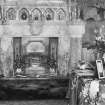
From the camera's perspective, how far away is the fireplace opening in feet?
14.5

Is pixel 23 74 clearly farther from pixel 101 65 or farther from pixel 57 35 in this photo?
pixel 101 65

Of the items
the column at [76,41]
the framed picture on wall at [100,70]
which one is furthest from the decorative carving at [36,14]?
the framed picture on wall at [100,70]

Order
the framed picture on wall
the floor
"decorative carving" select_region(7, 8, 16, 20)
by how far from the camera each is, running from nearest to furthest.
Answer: the framed picture on wall < "decorative carving" select_region(7, 8, 16, 20) < the floor

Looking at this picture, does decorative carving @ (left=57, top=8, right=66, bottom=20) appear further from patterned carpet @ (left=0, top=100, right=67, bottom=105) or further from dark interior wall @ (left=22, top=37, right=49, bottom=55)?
patterned carpet @ (left=0, top=100, right=67, bottom=105)

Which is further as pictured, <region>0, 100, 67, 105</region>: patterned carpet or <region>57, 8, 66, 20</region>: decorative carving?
<region>0, 100, 67, 105</region>: patterned carpet

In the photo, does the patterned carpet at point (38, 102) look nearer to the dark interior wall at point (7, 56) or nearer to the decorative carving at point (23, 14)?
the dark interior wall at point (7, 56)

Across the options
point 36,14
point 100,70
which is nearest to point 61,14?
point 36,14

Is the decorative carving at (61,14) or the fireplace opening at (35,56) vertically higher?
the decorative carving at (61,14)

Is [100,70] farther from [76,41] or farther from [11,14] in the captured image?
[11,14]

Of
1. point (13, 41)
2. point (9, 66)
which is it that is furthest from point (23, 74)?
point (13, 41)

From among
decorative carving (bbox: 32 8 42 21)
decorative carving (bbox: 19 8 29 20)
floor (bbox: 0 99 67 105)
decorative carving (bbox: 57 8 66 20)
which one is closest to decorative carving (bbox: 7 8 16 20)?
decorative carving (bbox: 19 8 29 20)

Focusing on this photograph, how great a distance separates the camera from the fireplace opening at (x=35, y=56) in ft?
14.5

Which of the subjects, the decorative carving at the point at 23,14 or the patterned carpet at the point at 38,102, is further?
the patterned carpet at the point at 38,102

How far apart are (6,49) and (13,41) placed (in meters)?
0.17
